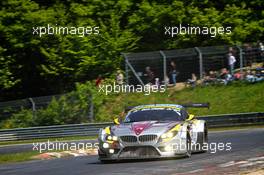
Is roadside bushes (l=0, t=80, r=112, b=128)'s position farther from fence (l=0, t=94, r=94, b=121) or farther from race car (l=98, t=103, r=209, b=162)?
race car (l=98, t=103, r=209, b=162)

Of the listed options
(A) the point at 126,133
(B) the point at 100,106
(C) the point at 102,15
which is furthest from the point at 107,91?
(A) the point at 126,133

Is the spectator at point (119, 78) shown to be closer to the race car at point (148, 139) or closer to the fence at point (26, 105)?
the fence at point (26, 105)

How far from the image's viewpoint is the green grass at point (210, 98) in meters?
32.4

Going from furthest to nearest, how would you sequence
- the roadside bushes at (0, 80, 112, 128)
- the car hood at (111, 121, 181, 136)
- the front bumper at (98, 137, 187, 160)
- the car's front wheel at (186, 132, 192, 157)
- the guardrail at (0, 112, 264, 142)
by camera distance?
the roadside bushes at (0, 80, 112, 128)
the guardrail at (0, 112, 264, 142)
the car's front wheel at (186, 132, 192, 157)
the car hood at (111, 121, 181, 136)
the front bumper at (98, 137, 187, 160)

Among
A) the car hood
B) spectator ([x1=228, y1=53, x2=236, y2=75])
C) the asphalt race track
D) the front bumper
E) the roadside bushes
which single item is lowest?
the asphalt race track

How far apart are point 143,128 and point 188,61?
19.9 meters

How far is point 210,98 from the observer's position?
3306 cm

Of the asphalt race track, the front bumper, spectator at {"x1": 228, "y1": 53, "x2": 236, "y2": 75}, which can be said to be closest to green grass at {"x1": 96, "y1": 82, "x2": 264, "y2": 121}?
spectator at {"x1": 228, "y1": 53, "x2": 236, "y2": 75}

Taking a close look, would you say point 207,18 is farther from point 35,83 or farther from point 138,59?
point 35,83

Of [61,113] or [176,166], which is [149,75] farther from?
[176,166]

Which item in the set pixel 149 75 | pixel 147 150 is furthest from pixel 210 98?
pixel 147 150

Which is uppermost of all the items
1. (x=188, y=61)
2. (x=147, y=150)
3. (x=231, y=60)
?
(x=188, y=61)

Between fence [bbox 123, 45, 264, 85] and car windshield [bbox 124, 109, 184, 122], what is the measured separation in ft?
59.7

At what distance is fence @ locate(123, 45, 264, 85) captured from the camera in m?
32.5
